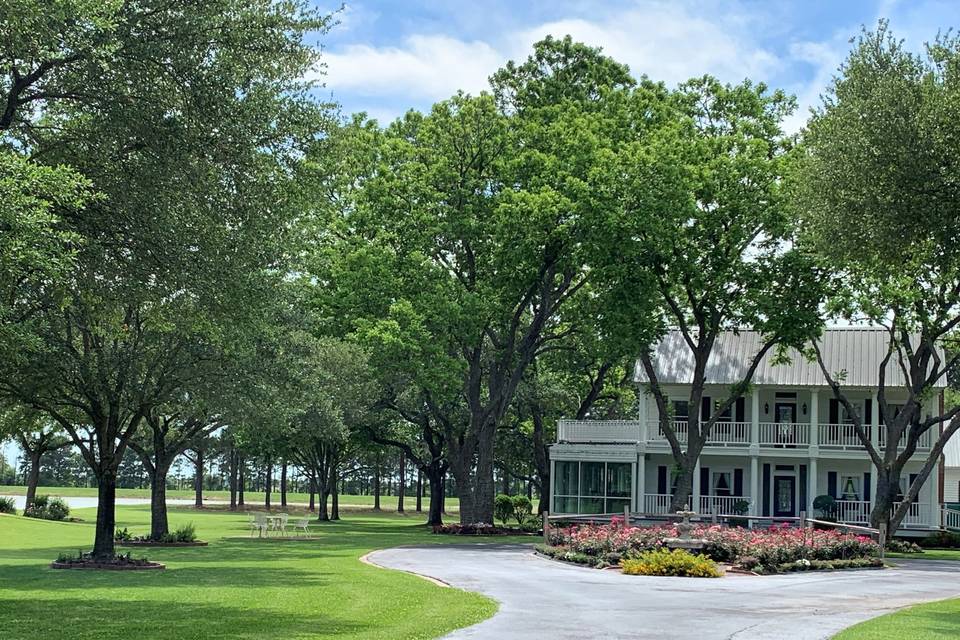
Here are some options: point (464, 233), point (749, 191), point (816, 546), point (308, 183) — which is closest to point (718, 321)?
point (749, 191)

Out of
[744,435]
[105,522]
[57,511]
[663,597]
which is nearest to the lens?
[663,597]

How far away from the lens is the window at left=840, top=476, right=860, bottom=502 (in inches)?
1973

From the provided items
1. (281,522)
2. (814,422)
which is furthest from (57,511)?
(814,422)

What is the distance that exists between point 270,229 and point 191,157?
199cm

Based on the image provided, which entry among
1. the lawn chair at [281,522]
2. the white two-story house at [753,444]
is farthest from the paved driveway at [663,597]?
the white two-story house at [753,444]

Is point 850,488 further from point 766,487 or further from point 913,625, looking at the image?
point 913,625

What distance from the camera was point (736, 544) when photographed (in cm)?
2795

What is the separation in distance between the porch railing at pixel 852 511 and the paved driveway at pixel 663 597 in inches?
651

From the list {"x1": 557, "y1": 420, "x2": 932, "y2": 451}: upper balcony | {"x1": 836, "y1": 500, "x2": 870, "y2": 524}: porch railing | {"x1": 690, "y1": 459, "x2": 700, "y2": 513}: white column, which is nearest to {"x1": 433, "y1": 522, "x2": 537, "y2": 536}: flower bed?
{"x1": 557, "y1": 420, "x2": 932, "y2": 451}: upper balcony

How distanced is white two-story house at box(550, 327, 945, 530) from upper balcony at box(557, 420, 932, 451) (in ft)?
0.16

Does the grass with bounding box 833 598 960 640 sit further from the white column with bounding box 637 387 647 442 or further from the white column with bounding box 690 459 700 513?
the white column with bounding box 637 387 647 442

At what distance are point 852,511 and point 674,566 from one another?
25.9 m

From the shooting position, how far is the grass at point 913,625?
594 inches

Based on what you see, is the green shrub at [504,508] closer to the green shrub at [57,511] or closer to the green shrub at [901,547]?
the green shrub at [901,547]
